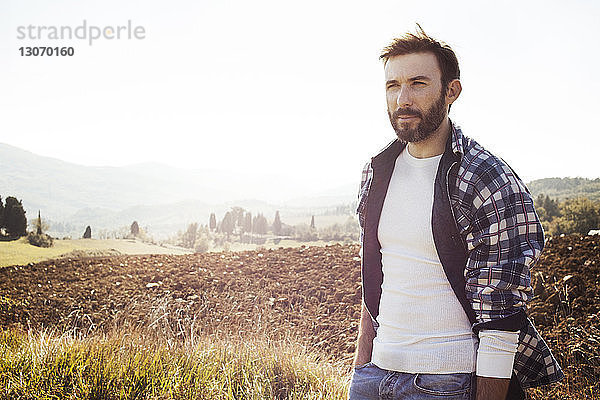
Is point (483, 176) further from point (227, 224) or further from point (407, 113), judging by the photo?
point (227, 224)

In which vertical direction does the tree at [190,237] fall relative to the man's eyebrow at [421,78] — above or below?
below

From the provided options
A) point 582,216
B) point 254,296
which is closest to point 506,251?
point 254,296

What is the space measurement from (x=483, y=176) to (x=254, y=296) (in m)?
3.68

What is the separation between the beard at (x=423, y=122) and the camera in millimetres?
1819

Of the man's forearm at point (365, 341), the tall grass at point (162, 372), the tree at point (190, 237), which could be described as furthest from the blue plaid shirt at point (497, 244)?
the tree at point (190, 237)

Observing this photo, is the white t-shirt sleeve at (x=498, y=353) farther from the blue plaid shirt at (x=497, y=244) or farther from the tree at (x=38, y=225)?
the tree at (x=38, y=225)

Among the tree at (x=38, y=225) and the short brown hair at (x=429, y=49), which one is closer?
the short brown hair at (x=429, y=49)

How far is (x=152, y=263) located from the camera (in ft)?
20.6

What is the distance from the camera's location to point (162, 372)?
3.18 m

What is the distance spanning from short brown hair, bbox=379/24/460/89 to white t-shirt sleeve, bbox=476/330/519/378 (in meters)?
0.82

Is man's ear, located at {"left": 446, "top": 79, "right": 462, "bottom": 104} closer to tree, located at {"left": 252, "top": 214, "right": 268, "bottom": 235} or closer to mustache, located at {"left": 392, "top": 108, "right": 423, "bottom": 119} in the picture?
mustache, located at {"left": 392, "top": 108, "right": 423, "bottom": 119}

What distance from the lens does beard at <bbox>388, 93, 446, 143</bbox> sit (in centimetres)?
182

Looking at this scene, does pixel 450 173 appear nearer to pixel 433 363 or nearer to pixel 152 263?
pixel 433 363

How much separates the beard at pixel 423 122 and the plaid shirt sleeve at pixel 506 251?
34 cm
